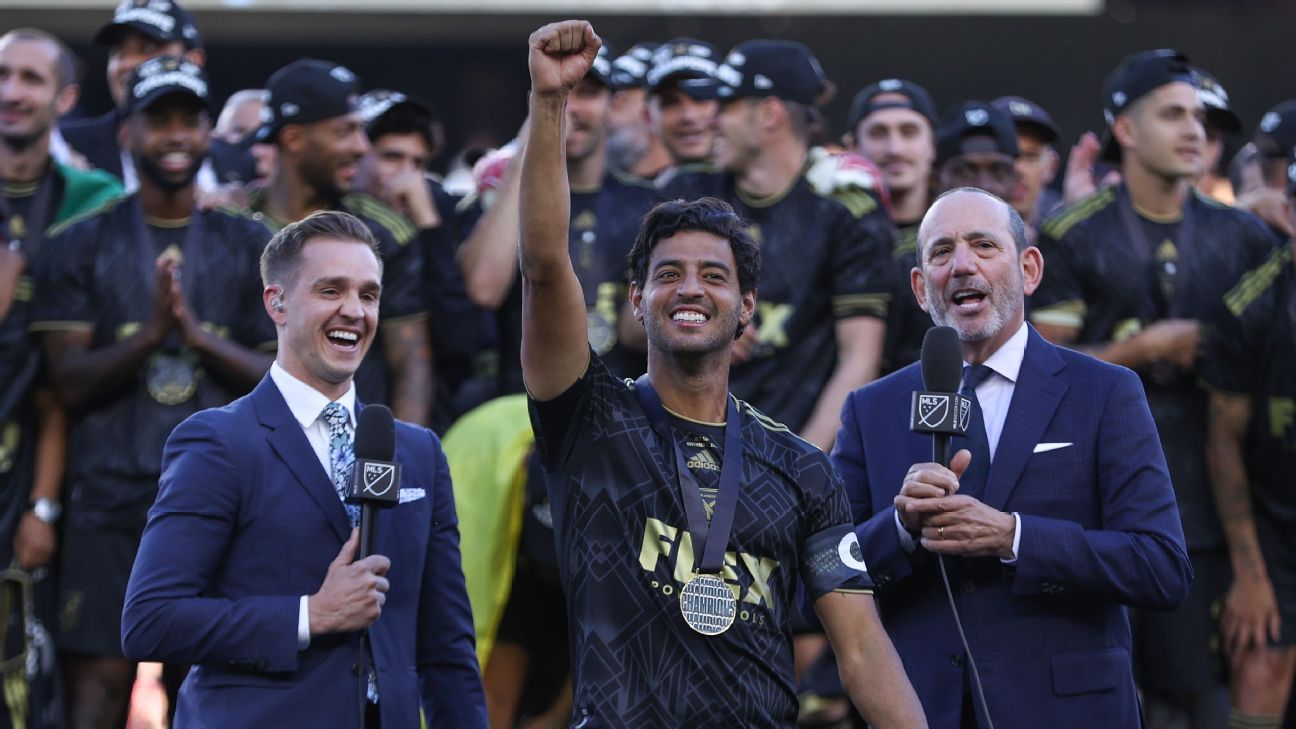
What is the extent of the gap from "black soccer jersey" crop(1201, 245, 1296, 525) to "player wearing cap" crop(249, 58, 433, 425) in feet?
10.2

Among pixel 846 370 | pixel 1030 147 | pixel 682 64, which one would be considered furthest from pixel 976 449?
pixel 1030 147

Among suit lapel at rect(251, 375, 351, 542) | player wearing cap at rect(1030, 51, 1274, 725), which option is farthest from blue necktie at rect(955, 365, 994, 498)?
player wearing cap at rect(1030, 51, 1274, 725)

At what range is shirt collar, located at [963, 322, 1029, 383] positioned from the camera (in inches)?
200

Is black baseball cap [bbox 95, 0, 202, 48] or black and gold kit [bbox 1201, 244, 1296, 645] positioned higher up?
black baseball cap [bbox 95, 0, 202, 48]

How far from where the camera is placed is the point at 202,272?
714 centimetres

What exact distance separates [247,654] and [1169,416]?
4.35 metres

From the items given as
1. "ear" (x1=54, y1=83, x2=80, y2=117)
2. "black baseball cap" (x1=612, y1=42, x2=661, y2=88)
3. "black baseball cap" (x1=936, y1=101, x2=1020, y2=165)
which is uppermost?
"black baseball cap" (x1=612, y1=42, x2=661, y2=88)

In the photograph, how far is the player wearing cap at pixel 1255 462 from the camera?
7.38m

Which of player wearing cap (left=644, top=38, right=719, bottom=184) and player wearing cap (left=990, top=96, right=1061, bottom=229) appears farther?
player wearing cap (left=990, top=96, right=1061, bottom=229)

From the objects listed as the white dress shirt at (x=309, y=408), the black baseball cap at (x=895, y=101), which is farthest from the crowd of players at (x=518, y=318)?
the white dress shirt at (x=309, y=408)

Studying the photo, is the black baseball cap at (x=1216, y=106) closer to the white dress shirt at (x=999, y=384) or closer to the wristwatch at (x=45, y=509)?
the white dress shirt at (x=999, y=384)

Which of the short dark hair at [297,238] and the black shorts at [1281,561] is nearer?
the short dark hair at [297,238]

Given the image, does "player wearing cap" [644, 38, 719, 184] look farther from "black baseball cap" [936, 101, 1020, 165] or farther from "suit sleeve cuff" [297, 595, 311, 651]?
"suit sleeve cuff" [297, 595, 311, 651]

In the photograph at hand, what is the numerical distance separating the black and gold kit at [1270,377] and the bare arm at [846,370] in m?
1.31
